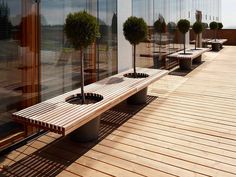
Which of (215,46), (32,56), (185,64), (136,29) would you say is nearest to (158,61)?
(185,64)

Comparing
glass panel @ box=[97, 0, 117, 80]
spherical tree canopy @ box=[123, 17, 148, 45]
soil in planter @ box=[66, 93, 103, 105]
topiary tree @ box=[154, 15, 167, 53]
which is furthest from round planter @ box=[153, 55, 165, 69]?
soil in planter @ box=[66, 93, 103, 105]

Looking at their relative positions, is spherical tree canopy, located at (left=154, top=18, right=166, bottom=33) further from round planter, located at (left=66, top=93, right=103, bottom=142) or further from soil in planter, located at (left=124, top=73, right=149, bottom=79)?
round planter, located at (left=66, top=93, right=103, bottom=142)

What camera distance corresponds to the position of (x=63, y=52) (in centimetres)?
394

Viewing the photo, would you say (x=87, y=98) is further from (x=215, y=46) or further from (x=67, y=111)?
(x=215, y=46)

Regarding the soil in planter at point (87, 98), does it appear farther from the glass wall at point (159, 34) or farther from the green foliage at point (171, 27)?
the green foliage at point (171, 27)

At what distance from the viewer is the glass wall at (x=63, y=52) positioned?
3.63m

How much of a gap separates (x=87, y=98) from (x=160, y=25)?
4.87m

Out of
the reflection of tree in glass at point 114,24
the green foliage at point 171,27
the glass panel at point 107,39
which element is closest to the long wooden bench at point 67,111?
the glass panel at point 107,39

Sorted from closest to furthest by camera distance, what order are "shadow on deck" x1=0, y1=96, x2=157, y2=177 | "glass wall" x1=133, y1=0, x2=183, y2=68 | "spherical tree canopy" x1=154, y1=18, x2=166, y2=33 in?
"shadow on deck" x1=0, y1=96, x2=157, y2=177
"glass wall" x1=133, y1=0, x2=183, y2=68
"spherical tree canopy" x1=154, y1=18, x2=166, y2=33

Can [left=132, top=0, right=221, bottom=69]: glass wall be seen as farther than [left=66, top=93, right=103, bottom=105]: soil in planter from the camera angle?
Yes

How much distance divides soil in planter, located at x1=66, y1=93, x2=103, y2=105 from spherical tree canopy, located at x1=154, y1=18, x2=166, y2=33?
4403 millimetres

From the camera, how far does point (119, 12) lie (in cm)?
555

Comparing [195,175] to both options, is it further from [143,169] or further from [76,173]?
[76,173]

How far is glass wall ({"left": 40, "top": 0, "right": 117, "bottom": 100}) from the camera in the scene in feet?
11.9
